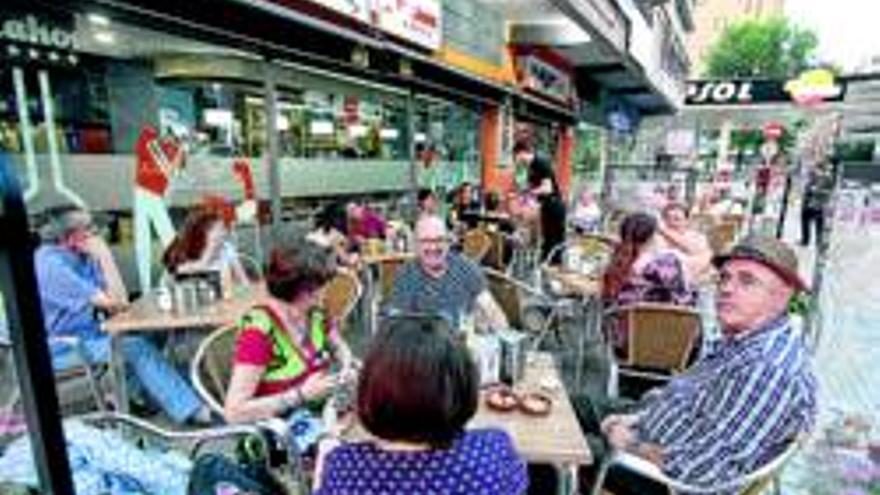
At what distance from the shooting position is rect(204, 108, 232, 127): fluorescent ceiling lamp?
503 centimetres

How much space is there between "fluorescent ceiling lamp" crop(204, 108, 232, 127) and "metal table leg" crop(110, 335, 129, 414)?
2.23 m

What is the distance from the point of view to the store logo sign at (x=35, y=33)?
337 cm

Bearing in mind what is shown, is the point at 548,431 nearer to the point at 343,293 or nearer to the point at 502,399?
the point at 502,399

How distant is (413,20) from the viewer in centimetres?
624

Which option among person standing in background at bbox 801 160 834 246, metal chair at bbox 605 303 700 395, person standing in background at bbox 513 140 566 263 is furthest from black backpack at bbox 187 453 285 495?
person standing in background at bbox 801 160 834 246

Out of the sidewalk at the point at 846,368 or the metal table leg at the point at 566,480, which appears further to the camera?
the sidewalk at the point at 846,368

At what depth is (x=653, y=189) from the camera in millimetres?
11484

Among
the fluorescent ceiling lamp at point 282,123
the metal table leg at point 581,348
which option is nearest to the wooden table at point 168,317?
the metal table leg at point 581,348

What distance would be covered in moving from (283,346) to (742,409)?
1474mm

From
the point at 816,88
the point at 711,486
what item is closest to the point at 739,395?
the point at 711,486

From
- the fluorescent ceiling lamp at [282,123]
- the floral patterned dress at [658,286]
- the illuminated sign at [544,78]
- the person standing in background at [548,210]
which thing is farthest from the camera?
the illuminated sign at [544,78]

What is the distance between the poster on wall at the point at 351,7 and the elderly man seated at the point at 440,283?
256 centimetres

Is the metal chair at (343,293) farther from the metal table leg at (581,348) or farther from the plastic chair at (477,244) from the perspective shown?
the plastic chair at (477,244)

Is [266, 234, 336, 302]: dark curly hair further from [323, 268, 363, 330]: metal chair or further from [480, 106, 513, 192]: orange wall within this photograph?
[480, 106, 513, 192]: orange wall
